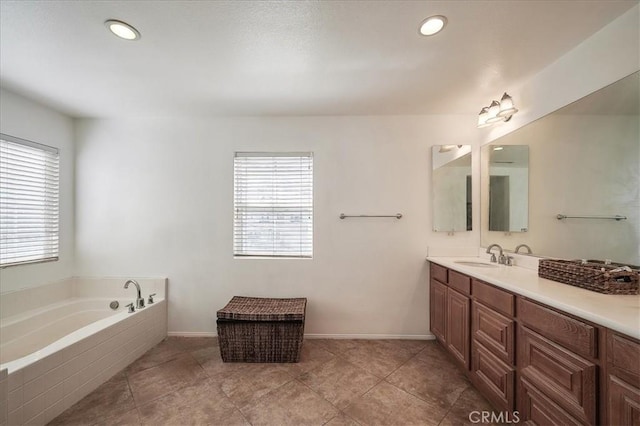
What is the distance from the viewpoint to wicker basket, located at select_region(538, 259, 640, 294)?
1192mm

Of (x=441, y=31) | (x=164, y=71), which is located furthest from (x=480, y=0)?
(x=164, y=71)

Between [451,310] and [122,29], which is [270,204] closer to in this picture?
[122,29]

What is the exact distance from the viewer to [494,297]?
58.9 inches

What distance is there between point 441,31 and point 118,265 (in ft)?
11.8

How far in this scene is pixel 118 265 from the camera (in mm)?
Answer: 2551

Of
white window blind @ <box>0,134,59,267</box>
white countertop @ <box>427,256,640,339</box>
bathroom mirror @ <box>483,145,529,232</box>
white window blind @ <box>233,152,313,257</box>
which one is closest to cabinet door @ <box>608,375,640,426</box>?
white countertop @ <box>427,256,640,339</box>

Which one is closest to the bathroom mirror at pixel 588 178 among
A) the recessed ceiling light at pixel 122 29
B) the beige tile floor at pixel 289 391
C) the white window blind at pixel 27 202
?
the beige tile floor at pixel 289 391

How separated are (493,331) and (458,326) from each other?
1.39 feet

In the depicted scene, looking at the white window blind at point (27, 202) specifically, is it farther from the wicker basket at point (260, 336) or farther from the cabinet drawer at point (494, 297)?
the cabinet drawer at point (494, 297)

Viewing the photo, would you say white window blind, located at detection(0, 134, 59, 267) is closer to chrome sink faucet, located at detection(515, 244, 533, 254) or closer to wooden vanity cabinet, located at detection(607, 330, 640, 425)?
wooden vanity cabinet, located at detection(607, 330, 640, 425)

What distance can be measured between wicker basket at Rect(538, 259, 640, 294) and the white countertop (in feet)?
0.11

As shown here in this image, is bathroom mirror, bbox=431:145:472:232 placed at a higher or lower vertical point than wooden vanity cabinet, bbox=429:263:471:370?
higher

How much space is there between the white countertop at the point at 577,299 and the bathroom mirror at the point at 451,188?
808 millimetres

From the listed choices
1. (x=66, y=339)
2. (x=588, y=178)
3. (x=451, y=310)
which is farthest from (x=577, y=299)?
(x=66, y=339)
